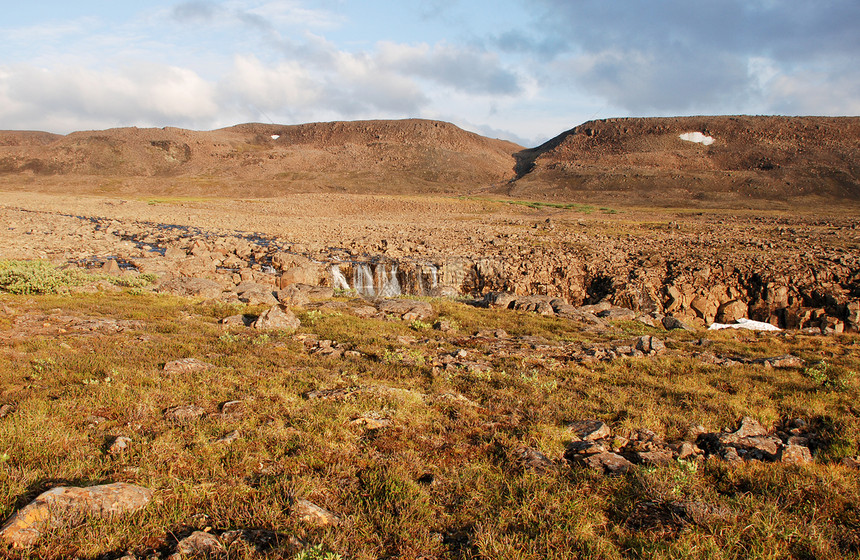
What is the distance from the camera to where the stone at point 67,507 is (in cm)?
337

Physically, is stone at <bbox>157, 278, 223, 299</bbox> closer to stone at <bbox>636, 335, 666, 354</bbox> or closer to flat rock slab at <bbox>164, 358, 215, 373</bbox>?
flat rock slab at <bbox>164, 358, 215, 373</bbox>

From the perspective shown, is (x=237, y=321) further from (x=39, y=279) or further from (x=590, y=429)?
(x=590, y=429)

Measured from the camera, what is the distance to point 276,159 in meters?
110

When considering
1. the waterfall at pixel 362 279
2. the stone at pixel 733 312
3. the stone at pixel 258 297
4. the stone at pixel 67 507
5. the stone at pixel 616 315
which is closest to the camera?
the stone at pixel 67 507

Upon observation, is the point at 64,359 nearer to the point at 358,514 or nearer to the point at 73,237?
the point at 358,514

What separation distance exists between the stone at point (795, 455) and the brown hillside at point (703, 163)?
73.2 m

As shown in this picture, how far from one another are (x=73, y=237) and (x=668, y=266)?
3212 cm

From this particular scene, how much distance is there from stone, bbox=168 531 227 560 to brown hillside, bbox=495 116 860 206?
78109mm

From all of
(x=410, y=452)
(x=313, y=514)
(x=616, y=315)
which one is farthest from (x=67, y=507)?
→ (x=616, y=315)

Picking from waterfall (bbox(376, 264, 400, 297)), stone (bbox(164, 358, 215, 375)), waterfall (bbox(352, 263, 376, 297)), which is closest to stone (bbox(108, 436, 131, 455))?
stone (bbox(164, 358, 215, 375))

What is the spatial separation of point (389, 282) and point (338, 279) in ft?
8.45

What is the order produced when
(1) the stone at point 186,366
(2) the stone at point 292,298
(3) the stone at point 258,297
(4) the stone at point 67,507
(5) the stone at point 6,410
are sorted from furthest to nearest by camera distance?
1. (2) the stone at point 292,298
2. (3) the stone at point 258,297
3. (1) the stone at point 186,366
4. (5) the stone at point 6,410
5. (4) the stone at point 67,507

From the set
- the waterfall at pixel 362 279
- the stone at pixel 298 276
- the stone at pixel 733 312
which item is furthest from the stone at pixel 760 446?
the waterfall at pixel 362 279

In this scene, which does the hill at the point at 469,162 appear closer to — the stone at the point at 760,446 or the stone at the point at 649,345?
the stone at the point at 649,345
